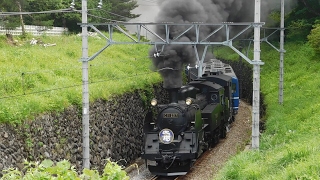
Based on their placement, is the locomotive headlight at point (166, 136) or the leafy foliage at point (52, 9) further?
the leafy foliage at point (52, 9)

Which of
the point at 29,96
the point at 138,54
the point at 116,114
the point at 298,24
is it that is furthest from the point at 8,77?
the point at 298,24

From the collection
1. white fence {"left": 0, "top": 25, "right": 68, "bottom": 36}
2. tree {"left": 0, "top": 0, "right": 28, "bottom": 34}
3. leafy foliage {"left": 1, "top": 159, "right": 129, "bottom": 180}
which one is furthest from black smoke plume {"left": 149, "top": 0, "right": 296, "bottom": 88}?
leafy foliage {"left": 1, "top": 159, "right": 129, "bottom": 180}

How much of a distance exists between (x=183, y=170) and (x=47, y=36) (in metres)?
16.0

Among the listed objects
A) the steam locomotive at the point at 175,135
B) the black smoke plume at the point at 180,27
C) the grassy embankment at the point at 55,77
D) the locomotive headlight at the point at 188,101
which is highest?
the black smoke plume at the point at 180,27

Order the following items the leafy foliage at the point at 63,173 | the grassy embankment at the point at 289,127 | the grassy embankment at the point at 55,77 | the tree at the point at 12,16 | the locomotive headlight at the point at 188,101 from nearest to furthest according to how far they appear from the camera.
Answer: the leafy foliage at the point at 63,173 < the grassy embankment at the point at 289,127 < the grassy embankment at the point at 55,77 < the locomotive headlight at the point at 188,101 < the tree at the point at 12,16

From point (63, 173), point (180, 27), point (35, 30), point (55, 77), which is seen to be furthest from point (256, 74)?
point (35, 30)

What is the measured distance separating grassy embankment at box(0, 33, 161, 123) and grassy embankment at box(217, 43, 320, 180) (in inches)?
227

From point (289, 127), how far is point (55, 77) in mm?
8886

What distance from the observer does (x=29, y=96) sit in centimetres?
1402

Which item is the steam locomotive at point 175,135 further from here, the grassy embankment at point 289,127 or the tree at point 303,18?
the tree at point 303,18

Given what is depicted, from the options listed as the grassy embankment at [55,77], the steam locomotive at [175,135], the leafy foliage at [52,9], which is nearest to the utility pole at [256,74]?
the steam locomotive at [175,135]

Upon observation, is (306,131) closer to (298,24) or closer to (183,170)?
(183,170)

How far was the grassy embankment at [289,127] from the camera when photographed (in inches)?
382

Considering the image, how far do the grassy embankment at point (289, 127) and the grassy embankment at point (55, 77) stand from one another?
577 cm
